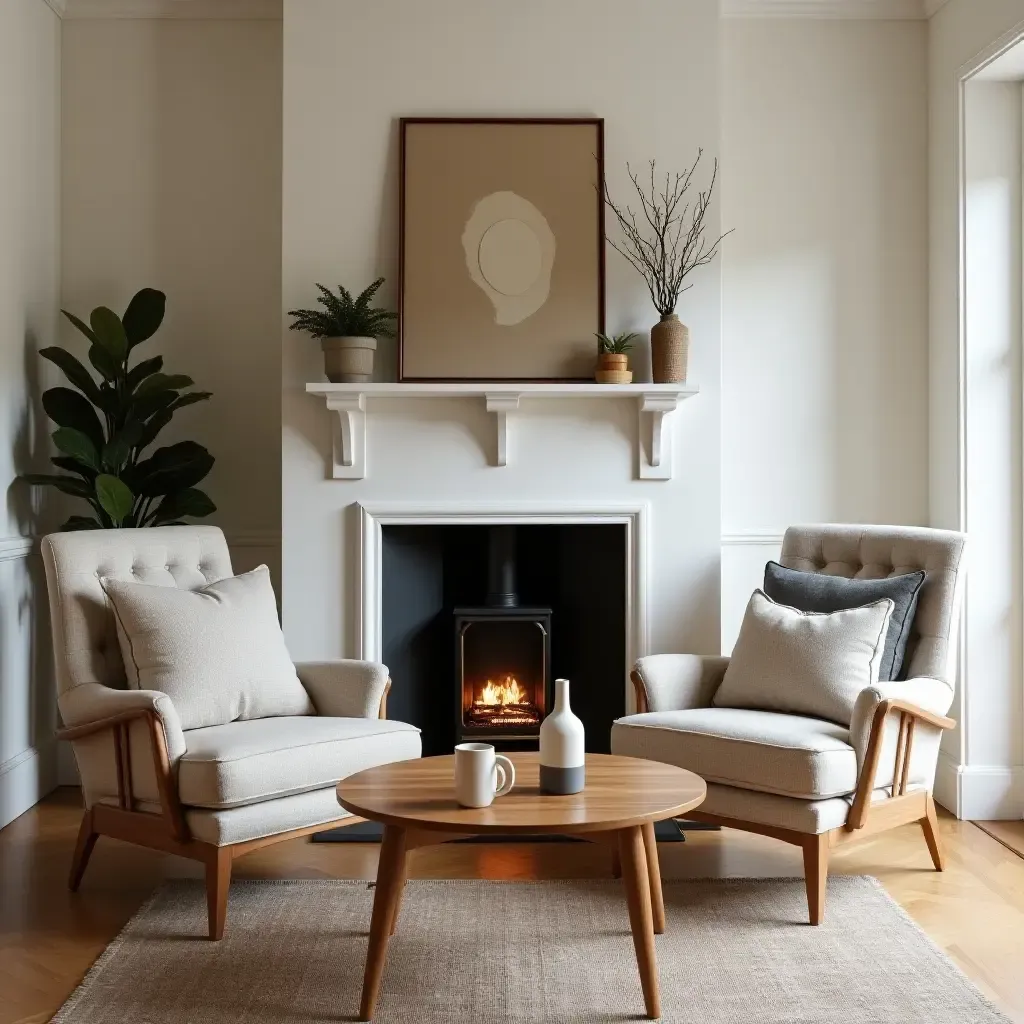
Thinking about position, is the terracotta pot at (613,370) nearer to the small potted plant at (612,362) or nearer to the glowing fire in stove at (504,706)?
the small potted plant at (612,362)

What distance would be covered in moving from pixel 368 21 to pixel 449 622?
2130 millimetres

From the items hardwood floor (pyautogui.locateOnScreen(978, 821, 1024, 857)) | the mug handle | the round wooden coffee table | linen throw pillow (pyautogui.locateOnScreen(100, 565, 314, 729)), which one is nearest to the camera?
the round wooden coffee table

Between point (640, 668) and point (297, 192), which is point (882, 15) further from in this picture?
point (640, 668)

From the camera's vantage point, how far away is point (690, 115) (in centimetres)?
400

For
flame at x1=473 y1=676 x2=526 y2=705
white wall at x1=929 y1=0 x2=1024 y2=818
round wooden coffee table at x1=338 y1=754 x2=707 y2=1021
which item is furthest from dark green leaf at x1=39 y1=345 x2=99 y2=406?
white wall at x1=929 y1=0 x2=1024 y2=818

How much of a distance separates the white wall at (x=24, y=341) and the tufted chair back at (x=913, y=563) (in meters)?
2.60

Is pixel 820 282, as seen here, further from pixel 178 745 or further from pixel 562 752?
Answer: pixel 178 745

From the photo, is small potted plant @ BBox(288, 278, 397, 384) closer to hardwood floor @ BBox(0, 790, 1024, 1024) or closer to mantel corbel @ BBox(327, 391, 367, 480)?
mantel corbel @ BBox(327, 391, 367, 480)

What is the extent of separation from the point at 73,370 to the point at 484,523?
150cm

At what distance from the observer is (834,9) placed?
421cm

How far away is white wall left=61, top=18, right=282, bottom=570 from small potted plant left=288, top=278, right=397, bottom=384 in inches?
21.1

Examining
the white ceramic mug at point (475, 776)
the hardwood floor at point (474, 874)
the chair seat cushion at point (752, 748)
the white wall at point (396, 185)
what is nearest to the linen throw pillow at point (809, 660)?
the chair seat cushion at point (752, 748)

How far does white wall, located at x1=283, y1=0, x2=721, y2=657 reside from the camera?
3.97m

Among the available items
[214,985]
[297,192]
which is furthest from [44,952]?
[297,192]
